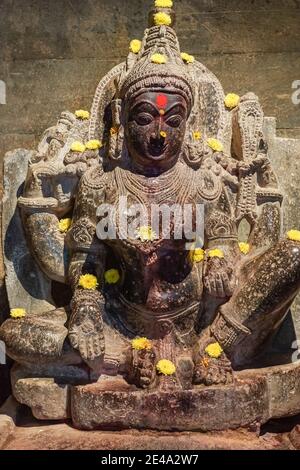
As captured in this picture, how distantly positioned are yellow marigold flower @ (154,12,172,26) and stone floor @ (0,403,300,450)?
104 inches

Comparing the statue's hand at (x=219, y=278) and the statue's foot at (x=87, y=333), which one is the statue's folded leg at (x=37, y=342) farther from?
the statue's hand at (x=219, y=278)

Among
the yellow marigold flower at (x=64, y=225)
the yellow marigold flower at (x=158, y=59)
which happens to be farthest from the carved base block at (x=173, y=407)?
the yellow marigold flower at (x=158, y=59)

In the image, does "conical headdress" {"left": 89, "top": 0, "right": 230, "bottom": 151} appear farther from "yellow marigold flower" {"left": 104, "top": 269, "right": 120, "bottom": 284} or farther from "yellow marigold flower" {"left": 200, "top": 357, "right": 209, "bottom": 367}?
"yellow marigold flower" {"left": 200, "top": 357, "right": 209, "bottom": 367}

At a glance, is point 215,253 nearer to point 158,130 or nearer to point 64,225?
point 158,130

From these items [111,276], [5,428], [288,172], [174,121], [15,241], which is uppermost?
[174,121]

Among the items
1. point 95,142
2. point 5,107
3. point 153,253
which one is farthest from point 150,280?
point 5,107

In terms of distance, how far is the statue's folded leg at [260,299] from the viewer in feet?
15.0

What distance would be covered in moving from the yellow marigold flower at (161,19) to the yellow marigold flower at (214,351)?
2.14m

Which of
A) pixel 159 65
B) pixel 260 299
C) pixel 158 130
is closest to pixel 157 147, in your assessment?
pixel 158 130

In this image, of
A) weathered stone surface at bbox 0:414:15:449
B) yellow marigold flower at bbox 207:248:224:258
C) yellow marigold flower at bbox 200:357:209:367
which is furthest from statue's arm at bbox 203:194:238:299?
weathered stone surface at bbox 0:414:15:449

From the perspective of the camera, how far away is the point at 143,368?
4.58 m

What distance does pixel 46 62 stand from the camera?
6285mm

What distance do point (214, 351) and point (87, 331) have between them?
83 cm

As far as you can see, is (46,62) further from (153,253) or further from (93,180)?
(153,253)
